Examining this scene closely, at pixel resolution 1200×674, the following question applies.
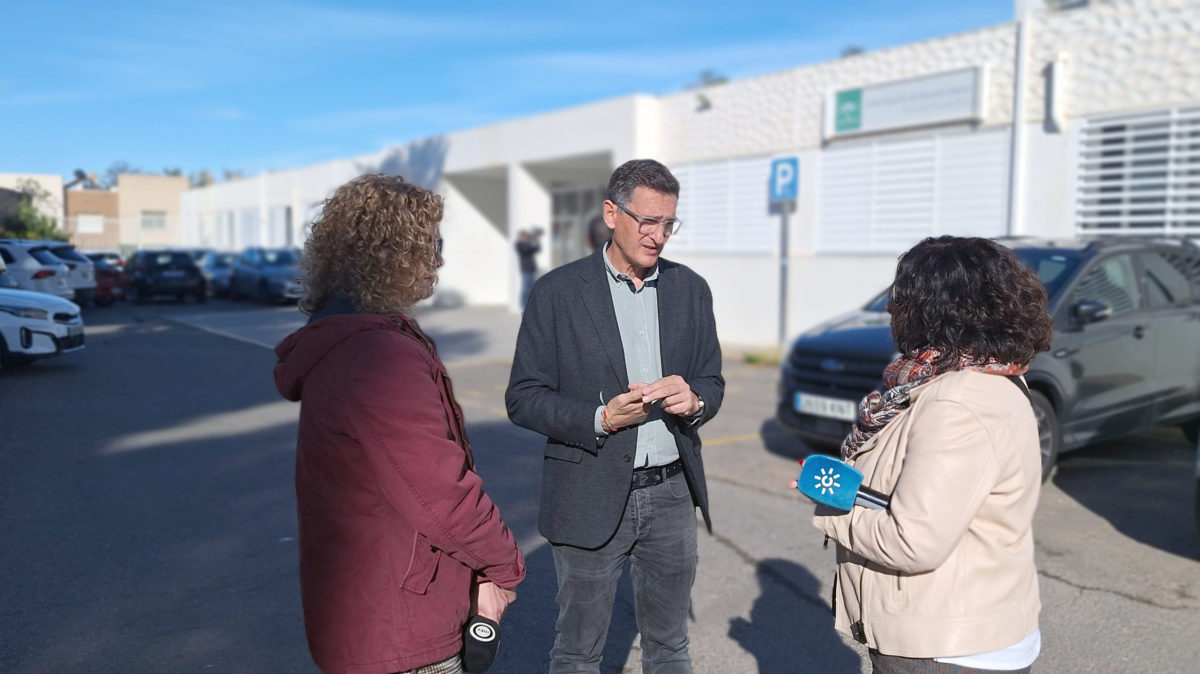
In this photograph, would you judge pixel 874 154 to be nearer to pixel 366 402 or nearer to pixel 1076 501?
pixel 1076 501

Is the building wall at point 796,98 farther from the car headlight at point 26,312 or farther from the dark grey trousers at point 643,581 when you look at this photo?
the dark grey trousers at point 643,581

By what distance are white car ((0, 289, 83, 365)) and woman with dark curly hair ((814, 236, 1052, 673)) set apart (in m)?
11.0

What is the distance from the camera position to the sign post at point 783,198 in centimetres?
1521

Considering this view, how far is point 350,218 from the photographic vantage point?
7.18 ft

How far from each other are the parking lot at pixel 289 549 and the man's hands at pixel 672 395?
3.68 feet

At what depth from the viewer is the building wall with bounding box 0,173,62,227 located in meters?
11.1

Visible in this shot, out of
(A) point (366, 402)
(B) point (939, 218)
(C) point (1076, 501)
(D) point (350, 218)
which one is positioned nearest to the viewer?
(A) point (366, 402)

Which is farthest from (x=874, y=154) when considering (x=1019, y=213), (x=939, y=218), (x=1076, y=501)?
(x=1076, y=501)

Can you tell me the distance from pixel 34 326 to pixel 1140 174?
1365 cm

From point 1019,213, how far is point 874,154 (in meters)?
2.63

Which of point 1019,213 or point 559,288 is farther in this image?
point 1019,213

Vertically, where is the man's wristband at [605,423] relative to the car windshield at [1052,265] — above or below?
below

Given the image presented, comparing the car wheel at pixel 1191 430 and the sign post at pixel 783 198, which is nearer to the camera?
the car wheel at pixel 1191 430

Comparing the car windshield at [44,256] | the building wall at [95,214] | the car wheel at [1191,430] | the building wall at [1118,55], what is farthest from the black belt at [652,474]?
the building wall at [95,214]
